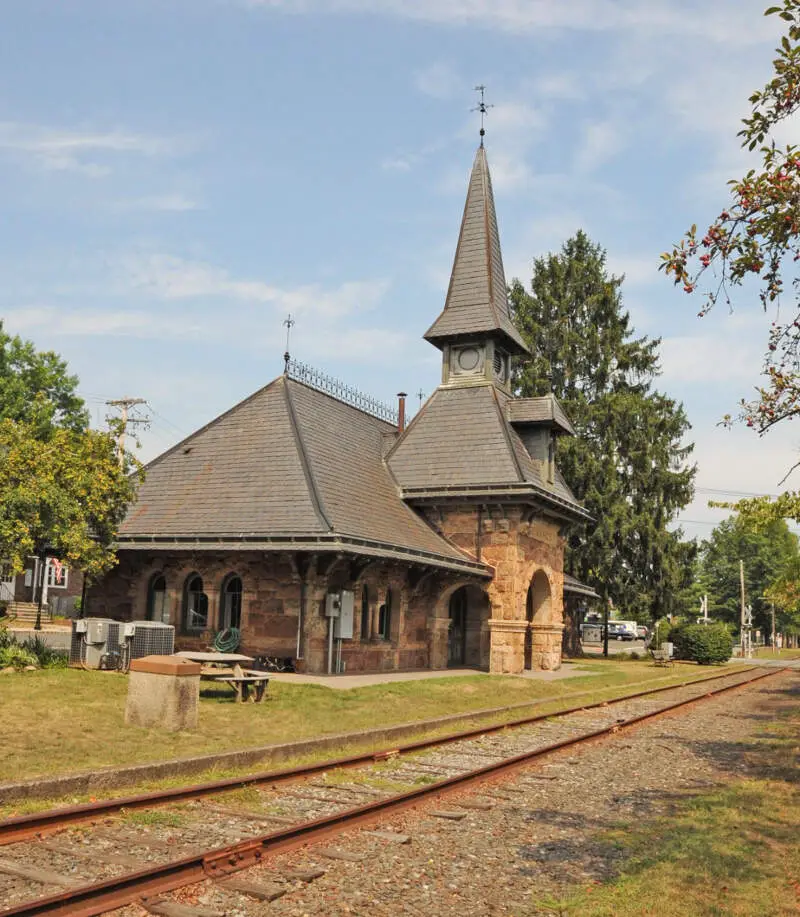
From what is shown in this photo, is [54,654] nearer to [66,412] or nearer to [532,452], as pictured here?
[532,452]

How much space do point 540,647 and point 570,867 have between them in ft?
73.2

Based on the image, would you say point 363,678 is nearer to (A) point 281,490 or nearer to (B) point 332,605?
(B) point 332,605

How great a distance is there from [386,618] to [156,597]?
5.92 m

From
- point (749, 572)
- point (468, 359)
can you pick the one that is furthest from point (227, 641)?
point (749, 572)

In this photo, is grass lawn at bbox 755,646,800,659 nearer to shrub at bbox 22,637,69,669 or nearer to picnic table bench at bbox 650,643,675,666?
picnic table bench at bbox 650,643,675,666

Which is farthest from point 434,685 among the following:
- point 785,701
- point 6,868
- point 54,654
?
point 6,868

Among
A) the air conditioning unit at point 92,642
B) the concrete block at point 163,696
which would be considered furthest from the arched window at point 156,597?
the concrete block at point 163,696

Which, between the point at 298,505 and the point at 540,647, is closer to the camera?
the point at 298,505

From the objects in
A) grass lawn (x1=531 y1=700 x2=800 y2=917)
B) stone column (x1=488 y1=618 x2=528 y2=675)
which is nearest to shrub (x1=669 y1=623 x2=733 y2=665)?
stone column (x1=488 y1=618 x2=528 y2=675)

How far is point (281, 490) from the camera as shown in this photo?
→ 863 inches

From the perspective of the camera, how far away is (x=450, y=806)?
342 inches

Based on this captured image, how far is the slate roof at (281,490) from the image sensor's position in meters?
20.7

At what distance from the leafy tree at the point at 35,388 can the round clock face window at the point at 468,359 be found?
23.4m

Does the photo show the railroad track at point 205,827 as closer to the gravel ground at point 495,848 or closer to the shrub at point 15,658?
the gravel ground at point 495,848
